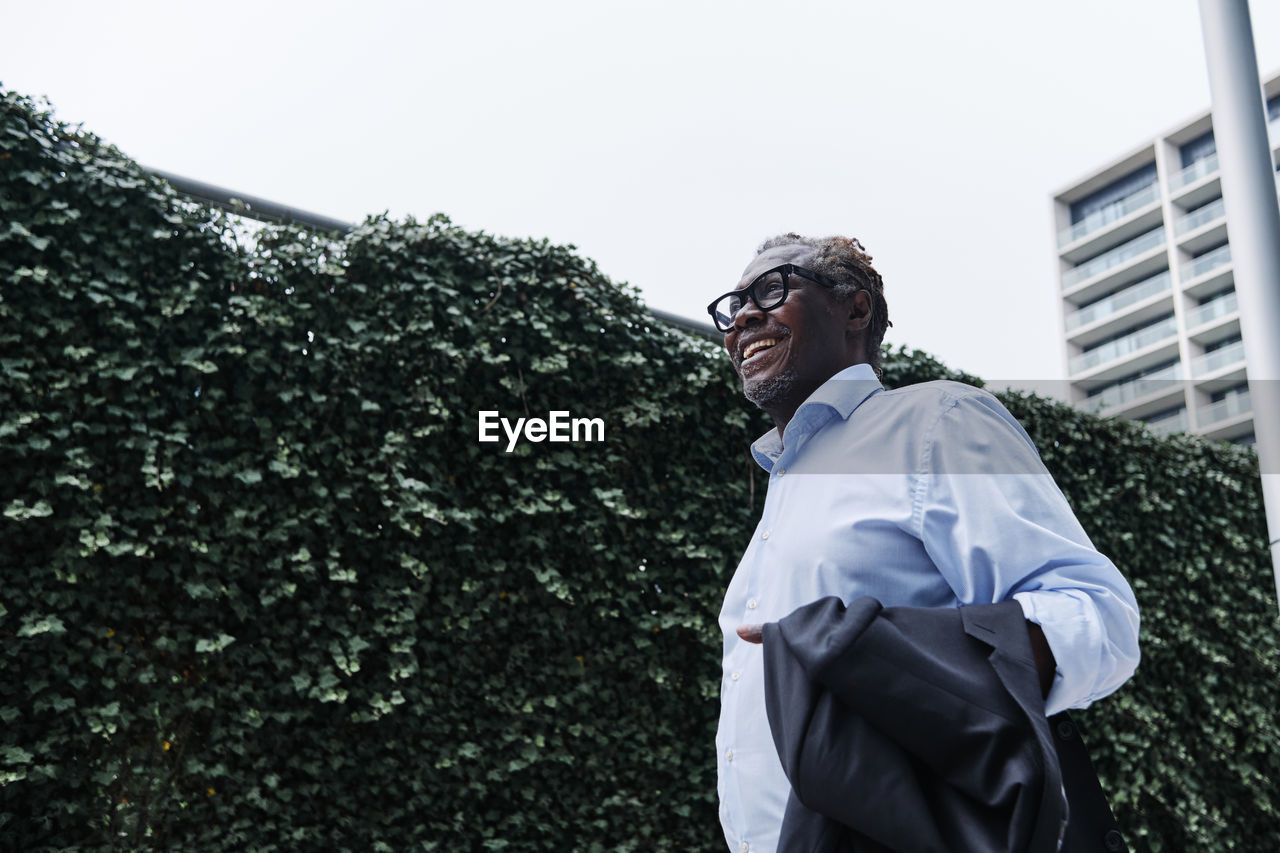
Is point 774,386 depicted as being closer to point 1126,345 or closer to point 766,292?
point 766,292

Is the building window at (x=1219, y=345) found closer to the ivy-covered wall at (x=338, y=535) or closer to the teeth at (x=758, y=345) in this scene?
the ivy-covered wall at (x=338, y=535)

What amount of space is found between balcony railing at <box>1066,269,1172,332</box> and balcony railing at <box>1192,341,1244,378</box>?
14.3 ft

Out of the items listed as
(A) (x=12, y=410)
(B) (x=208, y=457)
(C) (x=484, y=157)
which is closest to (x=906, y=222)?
(C) (x=484, y=157)

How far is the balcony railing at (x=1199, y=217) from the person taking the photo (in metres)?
50.6

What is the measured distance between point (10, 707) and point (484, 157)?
5.25 meters

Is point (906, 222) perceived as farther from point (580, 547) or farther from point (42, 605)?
point (42, 605)

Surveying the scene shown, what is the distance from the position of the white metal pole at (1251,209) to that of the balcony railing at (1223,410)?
5098 centimetres

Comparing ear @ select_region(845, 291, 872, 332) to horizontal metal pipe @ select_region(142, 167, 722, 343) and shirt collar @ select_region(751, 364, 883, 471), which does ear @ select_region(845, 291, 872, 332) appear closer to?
shirt collar @ select_region(751, 364, 883, 471)

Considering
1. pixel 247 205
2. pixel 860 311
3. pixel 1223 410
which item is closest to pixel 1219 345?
pixel 1223 410

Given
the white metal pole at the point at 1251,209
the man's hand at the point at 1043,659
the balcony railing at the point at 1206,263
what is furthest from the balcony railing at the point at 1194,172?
the man's hand at the point at 1043,659

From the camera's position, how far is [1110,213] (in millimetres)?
56938

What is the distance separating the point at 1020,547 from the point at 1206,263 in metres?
57.2

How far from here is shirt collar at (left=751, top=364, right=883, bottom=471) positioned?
1715 mm

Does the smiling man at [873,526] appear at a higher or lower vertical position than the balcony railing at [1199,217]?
lower
